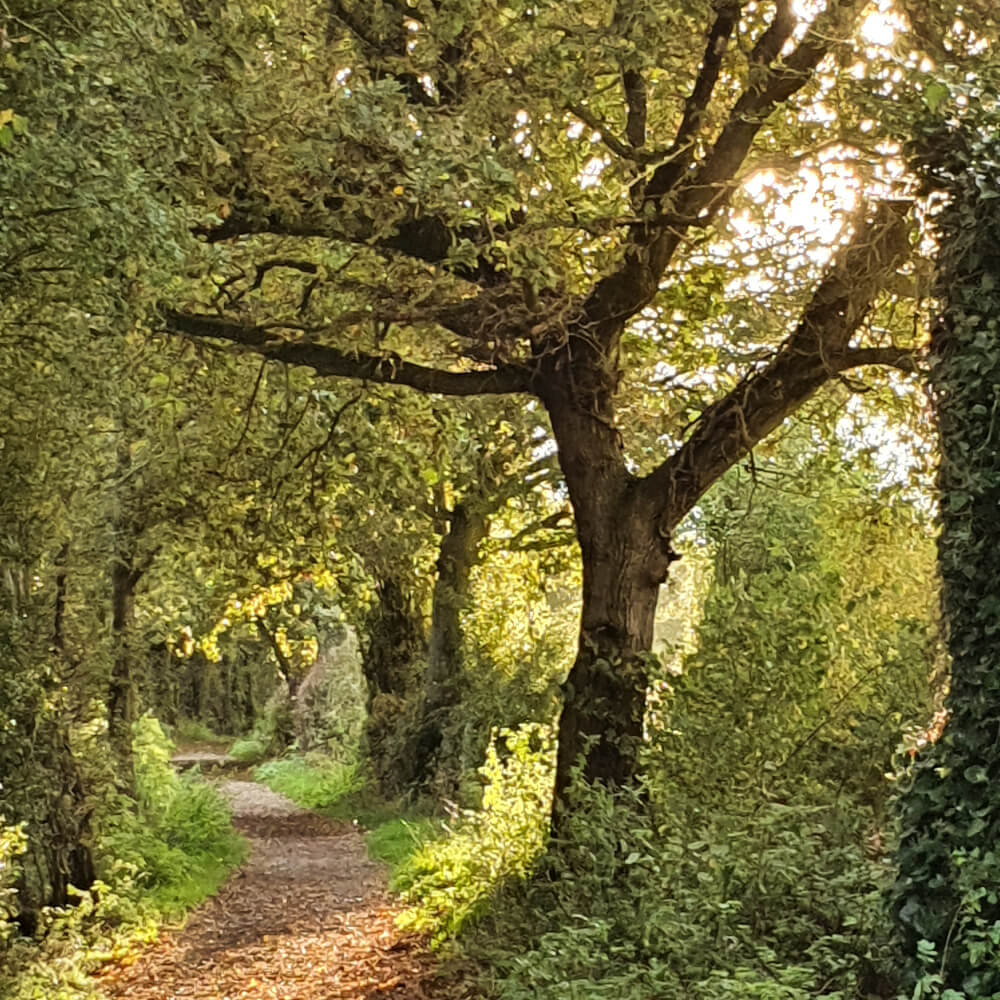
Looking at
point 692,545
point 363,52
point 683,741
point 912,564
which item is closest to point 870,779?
point 683,741

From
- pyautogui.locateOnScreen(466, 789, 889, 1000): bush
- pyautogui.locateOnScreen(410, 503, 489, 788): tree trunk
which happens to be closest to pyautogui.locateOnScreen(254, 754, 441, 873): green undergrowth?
pyautogui.locateOnScreen(410, 503, 489, 788): tree trunk

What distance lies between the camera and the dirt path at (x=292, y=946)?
7.84 meters

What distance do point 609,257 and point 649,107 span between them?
1318 millimetres

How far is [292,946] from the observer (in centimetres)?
936

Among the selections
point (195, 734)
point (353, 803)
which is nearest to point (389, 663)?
point (353, 803)

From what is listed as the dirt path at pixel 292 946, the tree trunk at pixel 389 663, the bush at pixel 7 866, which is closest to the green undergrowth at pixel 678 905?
the dirt path at pixel 292 946

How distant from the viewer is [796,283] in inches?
284

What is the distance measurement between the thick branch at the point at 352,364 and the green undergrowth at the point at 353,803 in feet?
17.6

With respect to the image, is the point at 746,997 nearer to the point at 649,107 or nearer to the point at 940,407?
the point at 940,407

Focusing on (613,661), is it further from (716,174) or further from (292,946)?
(292,946)

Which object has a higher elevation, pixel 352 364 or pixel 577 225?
pixel 577 225

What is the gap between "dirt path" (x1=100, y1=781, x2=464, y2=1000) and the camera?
7844mm

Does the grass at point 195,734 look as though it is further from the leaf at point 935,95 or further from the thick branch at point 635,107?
the leaf at point 935,95

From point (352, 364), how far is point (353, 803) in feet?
36.8
